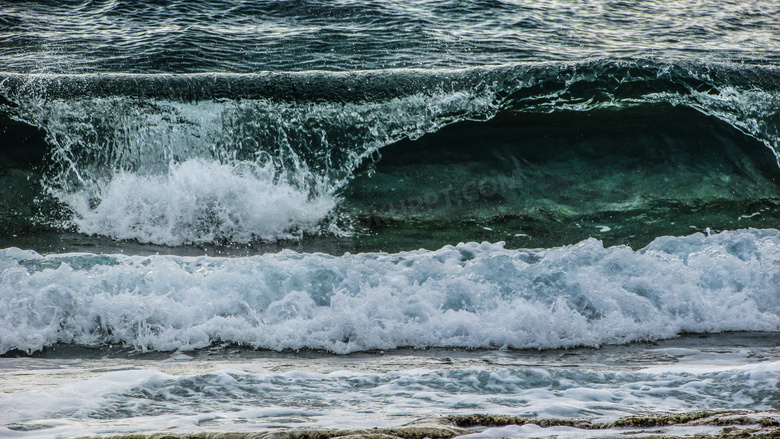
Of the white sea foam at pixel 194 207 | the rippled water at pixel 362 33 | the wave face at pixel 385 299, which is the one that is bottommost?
the wave face at pixel 385 299

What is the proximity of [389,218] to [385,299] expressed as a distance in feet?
6.53

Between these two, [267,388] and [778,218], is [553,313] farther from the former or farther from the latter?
[778,218]

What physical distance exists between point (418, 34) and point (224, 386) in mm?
6865

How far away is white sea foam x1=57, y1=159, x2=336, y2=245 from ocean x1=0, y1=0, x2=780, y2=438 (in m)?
0.03

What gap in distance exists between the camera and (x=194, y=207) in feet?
19.3

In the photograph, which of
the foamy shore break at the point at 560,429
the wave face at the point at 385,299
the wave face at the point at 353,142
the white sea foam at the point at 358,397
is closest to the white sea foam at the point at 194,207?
the wave face at the point at 353,142

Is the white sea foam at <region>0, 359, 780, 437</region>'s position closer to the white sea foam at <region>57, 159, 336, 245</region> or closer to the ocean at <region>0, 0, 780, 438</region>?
the ocean at <region>0, 0, 780, 438</region>

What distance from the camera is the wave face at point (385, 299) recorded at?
13.3 feet

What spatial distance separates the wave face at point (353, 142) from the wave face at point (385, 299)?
109 centimetres

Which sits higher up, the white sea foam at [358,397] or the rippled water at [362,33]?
the rippled water at [362,33]

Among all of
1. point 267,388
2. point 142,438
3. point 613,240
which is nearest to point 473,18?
point 613,240

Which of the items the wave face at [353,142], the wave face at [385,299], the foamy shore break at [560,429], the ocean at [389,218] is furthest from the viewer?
the wave face at [353,142]

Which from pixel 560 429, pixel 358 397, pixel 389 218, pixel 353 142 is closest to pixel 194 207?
pixel 353 142

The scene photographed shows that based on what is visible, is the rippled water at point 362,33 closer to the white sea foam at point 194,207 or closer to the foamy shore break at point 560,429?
the white sea foam at point 194,207
